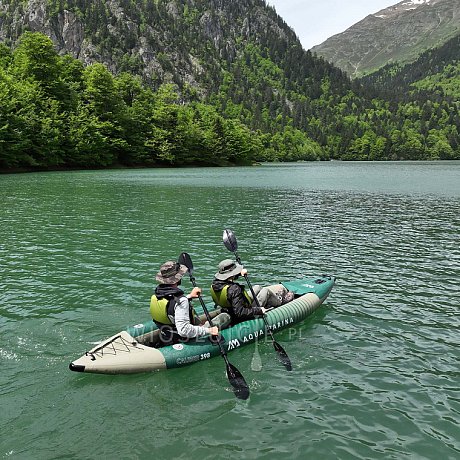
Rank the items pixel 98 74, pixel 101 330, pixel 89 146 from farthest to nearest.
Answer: pixel 98 74 → pixel 89 146 → pixel 101 330

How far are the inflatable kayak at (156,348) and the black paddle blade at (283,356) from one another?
0.69 meters

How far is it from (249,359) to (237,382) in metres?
1.25

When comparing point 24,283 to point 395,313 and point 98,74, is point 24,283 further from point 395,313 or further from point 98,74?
point 98,74

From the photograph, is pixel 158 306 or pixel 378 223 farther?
pixel 378 223

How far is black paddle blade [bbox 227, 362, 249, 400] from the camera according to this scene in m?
7.89

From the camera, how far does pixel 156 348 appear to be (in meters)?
8.91

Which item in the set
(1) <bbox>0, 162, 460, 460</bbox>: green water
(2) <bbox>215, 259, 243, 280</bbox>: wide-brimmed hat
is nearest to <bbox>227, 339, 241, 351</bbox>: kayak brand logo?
(1) <bbox>0, 162, 460, 460</bbox>: green water

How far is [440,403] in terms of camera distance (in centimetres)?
759

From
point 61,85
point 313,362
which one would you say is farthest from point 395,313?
point 61,85

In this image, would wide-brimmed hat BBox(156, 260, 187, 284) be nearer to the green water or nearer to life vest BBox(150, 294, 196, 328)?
life vest BBox(150, 294, 196, 328)

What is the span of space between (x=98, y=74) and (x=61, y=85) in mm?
8922

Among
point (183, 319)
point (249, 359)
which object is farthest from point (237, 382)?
point (183, 319)

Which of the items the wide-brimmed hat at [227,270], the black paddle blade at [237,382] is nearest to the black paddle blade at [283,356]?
the black paddle blade at [237,382]

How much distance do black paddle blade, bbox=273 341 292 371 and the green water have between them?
0.56 feet
